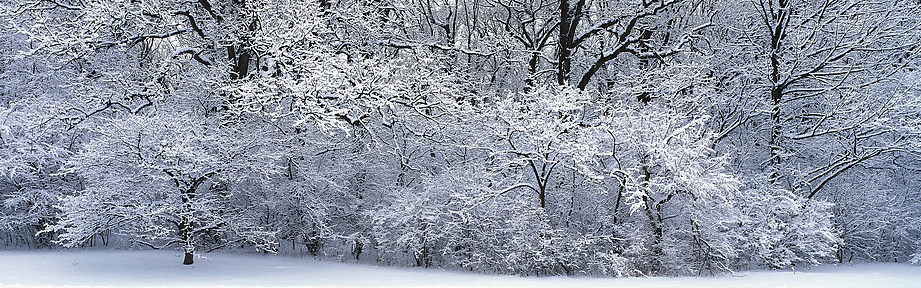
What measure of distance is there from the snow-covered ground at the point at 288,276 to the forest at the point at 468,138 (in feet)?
1.45

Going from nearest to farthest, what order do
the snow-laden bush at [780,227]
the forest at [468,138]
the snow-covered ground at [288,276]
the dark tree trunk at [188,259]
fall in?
the snow-covered ground at [288,276] → the forest at [468,138] → the snow-laden bush at [780,227] → the dark tree trunk at [188,259]

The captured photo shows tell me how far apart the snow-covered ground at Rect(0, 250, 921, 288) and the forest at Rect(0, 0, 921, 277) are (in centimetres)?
44

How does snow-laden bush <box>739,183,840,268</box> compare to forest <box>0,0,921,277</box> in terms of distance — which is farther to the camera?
snow-laden bush <box>739,183,840,268</box>

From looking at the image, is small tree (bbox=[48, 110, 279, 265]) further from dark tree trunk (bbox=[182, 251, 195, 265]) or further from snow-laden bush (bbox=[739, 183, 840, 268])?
snow-laden bush (bbox=[739, 183, 840, 268])

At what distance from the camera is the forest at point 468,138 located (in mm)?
9320

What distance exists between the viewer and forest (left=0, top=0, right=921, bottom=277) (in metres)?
9.32

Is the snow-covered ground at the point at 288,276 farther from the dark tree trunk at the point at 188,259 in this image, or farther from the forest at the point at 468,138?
the forest at the point at 468,138

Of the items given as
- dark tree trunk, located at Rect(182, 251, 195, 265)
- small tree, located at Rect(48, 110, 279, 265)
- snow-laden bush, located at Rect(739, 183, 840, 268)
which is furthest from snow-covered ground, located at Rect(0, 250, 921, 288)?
small tree, located at Rect(48, 110, 279, 265)

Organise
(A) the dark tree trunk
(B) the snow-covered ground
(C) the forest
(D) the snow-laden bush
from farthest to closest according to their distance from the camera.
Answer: (A) the dark tree trunk, (D) the snow-laden bush, (C) the forest, (B) the snow-covered ground

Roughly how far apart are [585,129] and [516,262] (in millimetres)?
2307

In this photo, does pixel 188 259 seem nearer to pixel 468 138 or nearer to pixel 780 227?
pixel 468 138

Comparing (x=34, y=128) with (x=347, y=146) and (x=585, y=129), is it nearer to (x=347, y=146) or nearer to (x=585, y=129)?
(x=347, y=146)

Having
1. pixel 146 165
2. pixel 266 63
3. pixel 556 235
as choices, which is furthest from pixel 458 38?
pixel 146 165

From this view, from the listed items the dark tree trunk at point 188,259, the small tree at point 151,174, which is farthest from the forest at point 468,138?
the dark tree trunk at point 188,259
